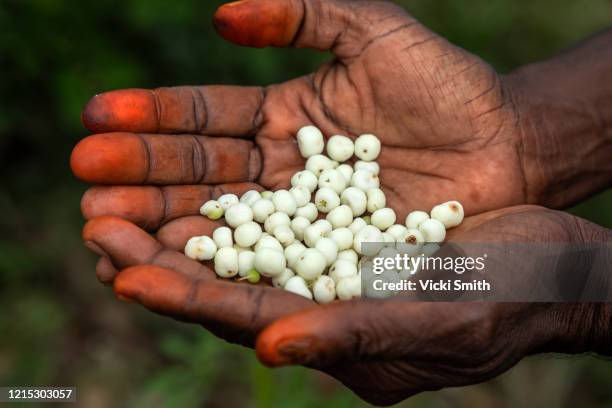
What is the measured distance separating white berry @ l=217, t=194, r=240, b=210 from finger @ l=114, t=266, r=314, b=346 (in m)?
0.65

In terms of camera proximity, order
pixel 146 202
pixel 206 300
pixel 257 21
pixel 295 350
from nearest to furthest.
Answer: pixel 295 350 → pixel 206 300 → pixel 146 202 → pixel 257 21

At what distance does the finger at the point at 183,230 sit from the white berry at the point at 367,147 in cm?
62

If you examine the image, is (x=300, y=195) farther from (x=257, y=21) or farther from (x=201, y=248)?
(x=257, y=21)

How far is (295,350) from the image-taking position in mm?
1809

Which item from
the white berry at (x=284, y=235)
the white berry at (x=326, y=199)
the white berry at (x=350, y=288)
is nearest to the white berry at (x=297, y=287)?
the white berry at (x=350, y=288)

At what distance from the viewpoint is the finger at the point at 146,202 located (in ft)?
7.95

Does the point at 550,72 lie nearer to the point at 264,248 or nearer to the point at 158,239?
the point at 264,248

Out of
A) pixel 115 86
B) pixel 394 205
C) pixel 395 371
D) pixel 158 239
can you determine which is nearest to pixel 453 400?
pixel 394 205

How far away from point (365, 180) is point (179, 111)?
28.5 inches

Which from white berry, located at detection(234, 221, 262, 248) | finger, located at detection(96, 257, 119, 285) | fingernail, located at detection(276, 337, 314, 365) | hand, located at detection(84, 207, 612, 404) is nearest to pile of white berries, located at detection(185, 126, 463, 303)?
white berry, located at detection(234, 221, 262, 248)

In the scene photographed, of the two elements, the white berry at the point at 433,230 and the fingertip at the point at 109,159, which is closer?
the fingertip at the point at 109,159

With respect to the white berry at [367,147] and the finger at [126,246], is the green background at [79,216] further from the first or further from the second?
the white berry at [367,147]

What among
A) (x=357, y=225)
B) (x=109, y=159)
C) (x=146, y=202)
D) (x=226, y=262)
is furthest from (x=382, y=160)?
(x=109, y=159)

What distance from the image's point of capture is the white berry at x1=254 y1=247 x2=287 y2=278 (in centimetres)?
239
